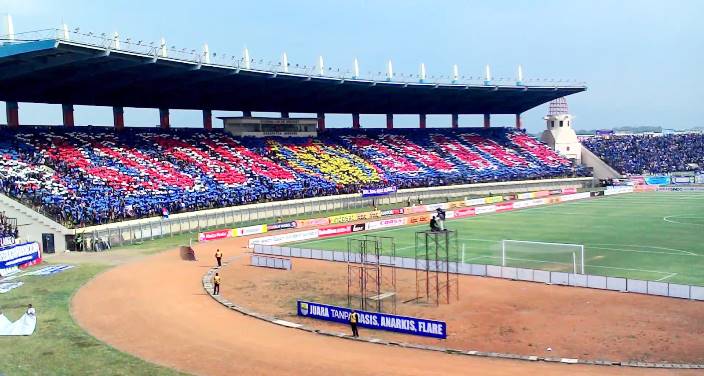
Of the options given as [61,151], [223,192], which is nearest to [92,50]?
[61,151]

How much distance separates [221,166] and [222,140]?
9211mm

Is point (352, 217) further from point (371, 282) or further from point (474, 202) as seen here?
point (371, 282)

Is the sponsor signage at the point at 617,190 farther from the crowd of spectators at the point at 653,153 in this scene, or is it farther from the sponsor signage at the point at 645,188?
the crowd of spectators at the point at 653,153

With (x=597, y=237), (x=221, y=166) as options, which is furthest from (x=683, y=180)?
(x=221, y=166)

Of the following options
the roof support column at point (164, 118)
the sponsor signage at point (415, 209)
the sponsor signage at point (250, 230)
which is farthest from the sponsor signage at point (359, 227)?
the roof support column at point (164, 118)

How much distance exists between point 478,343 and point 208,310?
544 inches

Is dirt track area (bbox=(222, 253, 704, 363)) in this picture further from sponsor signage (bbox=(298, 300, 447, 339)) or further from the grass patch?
the grass patch

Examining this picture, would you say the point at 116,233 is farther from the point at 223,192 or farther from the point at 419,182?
the point at 419,182

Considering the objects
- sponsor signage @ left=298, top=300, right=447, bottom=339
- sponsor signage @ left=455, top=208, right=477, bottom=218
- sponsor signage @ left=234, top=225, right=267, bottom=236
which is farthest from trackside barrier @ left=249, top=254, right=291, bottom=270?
sponsor signage @ left=455, top=208, right=477, bottom=218

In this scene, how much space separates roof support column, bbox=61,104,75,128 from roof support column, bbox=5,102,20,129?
5.14 m

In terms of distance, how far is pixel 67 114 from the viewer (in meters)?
70.1

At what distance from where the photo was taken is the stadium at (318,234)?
2569cm

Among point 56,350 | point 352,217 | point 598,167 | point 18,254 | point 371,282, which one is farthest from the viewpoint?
point 598,167

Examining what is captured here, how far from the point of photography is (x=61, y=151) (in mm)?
63406
